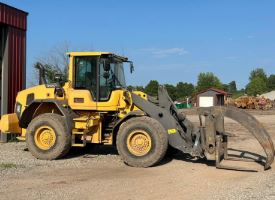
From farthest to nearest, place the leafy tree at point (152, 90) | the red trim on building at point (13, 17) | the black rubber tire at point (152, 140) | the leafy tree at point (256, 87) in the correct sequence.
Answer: the leafy tree at point (256, 87)
the red trim on building at point (13, 17)
the leafy tree at point (152, 90)
the black rubber tire at point (152, 140)

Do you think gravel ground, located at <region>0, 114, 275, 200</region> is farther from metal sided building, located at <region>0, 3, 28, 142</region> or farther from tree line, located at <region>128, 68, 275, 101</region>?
tree line, located at <region>128, 68, 275, 101</region>

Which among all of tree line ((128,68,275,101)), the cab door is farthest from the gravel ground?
tree line ((128,68,275,101))

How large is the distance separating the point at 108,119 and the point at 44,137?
1802mm

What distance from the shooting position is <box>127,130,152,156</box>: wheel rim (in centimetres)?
1051

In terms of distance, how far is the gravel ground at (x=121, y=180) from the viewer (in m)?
7.67

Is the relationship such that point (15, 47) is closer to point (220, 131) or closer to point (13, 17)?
point (13, 17)

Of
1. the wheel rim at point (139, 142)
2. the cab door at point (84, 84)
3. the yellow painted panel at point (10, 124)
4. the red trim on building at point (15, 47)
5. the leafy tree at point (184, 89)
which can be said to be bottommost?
the wheel rim at point (139, 142)

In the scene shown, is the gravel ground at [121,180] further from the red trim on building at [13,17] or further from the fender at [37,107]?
the red trim on building at [13,17]

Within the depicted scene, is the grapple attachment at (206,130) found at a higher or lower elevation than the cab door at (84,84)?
lower

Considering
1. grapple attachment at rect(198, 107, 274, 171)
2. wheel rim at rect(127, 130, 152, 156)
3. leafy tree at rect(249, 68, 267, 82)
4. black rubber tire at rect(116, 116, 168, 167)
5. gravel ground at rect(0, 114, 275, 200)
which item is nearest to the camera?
gravel ground at rect(0, 114, 275, 200)

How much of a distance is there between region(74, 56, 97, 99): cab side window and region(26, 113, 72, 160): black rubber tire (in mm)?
1069

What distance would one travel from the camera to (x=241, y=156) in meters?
11.9

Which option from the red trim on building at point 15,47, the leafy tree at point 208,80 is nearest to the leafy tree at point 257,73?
the leafy tree at point 208,80

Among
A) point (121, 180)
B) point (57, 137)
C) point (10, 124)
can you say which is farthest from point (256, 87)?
point (121, 180)
